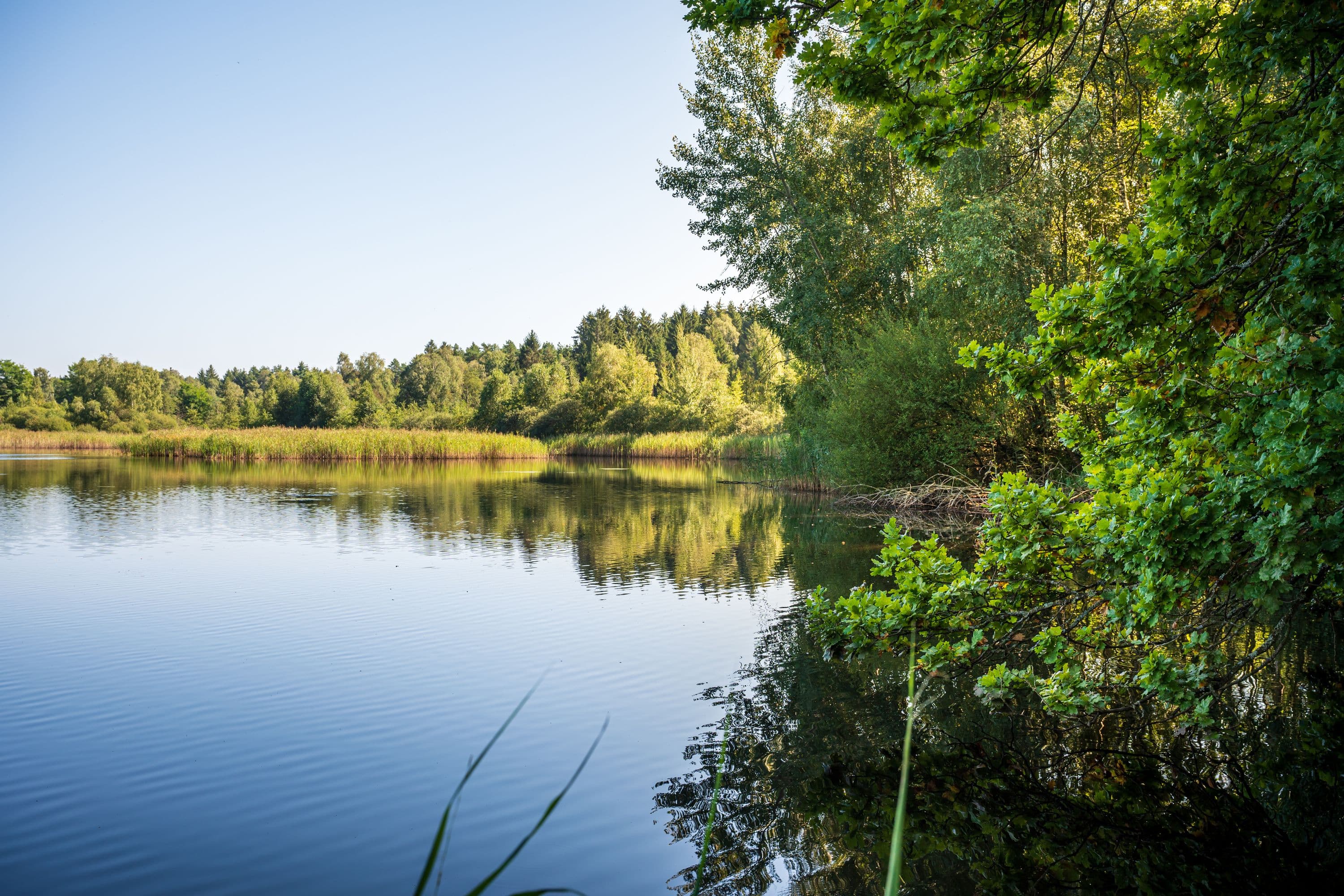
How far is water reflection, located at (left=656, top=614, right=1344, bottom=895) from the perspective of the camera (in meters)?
4.00

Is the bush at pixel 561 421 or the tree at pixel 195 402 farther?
the tree at pixel 195 402

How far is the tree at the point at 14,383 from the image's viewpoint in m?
73.2

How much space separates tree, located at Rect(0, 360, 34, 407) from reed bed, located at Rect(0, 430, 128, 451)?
79.6ft

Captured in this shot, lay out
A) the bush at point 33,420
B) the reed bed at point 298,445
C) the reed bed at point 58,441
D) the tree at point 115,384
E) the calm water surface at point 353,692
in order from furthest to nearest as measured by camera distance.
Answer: the tree at point 115,384
the bush at point 33,420
the reed bed at point 58,441
the reed bed at point 298,445
the calm water surface at point 353,692

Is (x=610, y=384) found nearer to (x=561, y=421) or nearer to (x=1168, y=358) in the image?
(x=561, y=421)

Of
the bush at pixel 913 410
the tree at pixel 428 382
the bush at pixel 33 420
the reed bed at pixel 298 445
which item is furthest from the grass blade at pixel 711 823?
the tree at pixel 428 382

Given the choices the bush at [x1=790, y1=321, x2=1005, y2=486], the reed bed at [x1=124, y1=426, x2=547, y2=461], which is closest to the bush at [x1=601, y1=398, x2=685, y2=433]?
the reed bed at [x1=124, y1=426, x2=547, y2=461]

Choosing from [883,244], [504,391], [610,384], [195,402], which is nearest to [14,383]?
[195,402]

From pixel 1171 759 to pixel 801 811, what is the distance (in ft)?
7.94

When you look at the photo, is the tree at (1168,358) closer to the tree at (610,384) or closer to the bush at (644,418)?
the bush at (644,418)

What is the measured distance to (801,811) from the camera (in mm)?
4742

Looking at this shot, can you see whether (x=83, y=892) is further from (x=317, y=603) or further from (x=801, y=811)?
(x=317, y=603)

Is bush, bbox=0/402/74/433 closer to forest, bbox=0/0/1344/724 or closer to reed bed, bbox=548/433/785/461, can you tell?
reed bed, bbox=548/433/785/461

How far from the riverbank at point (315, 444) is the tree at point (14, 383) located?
26.0 metres
